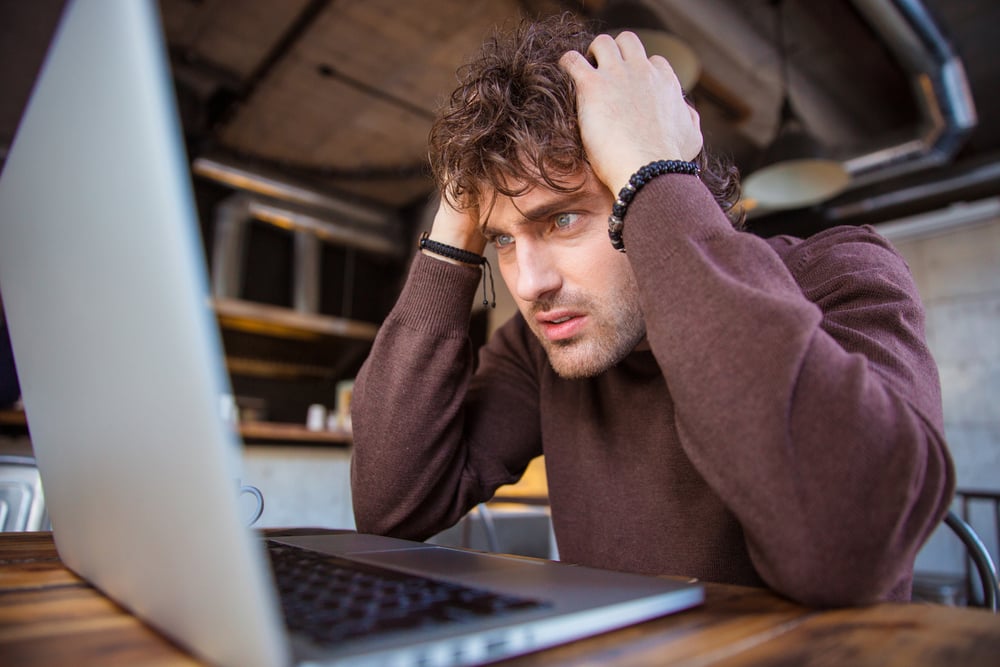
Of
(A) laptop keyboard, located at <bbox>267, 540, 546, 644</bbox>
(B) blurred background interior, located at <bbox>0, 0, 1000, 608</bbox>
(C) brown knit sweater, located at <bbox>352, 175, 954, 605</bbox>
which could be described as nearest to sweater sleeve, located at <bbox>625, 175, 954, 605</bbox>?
(C) brown knit sweater, located at <bbox>352, 175, 954, 605</bbox>

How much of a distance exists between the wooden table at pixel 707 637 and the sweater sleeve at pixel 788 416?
42 mm

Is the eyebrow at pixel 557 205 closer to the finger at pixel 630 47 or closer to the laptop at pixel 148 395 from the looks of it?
the finger at pixel 630 47

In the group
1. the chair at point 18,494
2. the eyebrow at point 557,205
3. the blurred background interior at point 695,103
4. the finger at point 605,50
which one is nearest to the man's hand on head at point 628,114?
the finger at point 605,50

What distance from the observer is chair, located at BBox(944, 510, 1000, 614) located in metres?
0.78

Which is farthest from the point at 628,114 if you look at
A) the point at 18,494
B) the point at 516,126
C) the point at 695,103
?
the point at 695,103

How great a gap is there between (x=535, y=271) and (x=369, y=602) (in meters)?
0.58

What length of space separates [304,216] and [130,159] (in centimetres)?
529

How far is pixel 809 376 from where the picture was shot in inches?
18.6

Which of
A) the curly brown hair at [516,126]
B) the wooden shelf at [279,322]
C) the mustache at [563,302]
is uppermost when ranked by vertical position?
the wooden shelf at [279,322]

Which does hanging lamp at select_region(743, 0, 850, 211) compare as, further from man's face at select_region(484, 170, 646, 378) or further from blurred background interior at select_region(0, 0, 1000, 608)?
man's face at select_region(484, 170, 646, 378)

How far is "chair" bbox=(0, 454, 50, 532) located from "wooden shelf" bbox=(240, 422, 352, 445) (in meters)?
1.99

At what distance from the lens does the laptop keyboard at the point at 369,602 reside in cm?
30

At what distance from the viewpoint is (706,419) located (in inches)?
19.5

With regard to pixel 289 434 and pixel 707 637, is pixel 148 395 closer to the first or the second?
pixel 707 637
